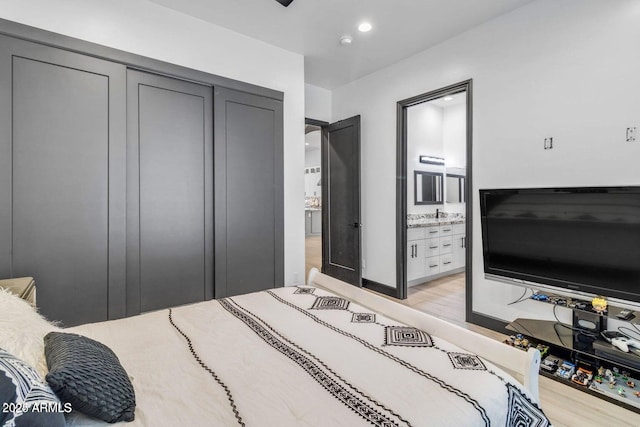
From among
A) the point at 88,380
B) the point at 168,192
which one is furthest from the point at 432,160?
the point at 88,380

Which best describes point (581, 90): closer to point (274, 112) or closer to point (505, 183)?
point (505, 183)

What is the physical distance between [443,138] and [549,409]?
14.5 feet

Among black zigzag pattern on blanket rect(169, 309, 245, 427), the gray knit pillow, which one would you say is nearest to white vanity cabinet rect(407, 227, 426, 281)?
black zigzag pattern on blanket rect(169, 309, 245, 427)

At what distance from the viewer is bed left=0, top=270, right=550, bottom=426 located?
93 cm

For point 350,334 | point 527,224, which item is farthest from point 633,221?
point 350,334

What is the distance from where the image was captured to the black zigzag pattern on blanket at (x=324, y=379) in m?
0.89

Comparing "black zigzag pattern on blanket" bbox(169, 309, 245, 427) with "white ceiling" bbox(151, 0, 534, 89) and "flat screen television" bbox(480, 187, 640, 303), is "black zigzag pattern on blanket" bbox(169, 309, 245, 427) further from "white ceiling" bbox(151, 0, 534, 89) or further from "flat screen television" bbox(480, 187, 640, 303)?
"white ceiling" bbox(151, 0, 534, 89)

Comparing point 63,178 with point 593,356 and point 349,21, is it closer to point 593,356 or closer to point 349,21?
point 349,21

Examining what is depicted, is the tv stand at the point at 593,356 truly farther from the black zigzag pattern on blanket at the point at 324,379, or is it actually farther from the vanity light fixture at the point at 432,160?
the vanity light fixture at the point at 432,160

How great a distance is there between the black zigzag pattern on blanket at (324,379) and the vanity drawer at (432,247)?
3457 mm

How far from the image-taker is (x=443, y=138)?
211 inches

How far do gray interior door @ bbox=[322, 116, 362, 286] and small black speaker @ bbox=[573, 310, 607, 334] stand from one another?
2409 millimetres

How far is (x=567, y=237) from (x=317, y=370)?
2219 mm

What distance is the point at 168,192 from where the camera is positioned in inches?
109
